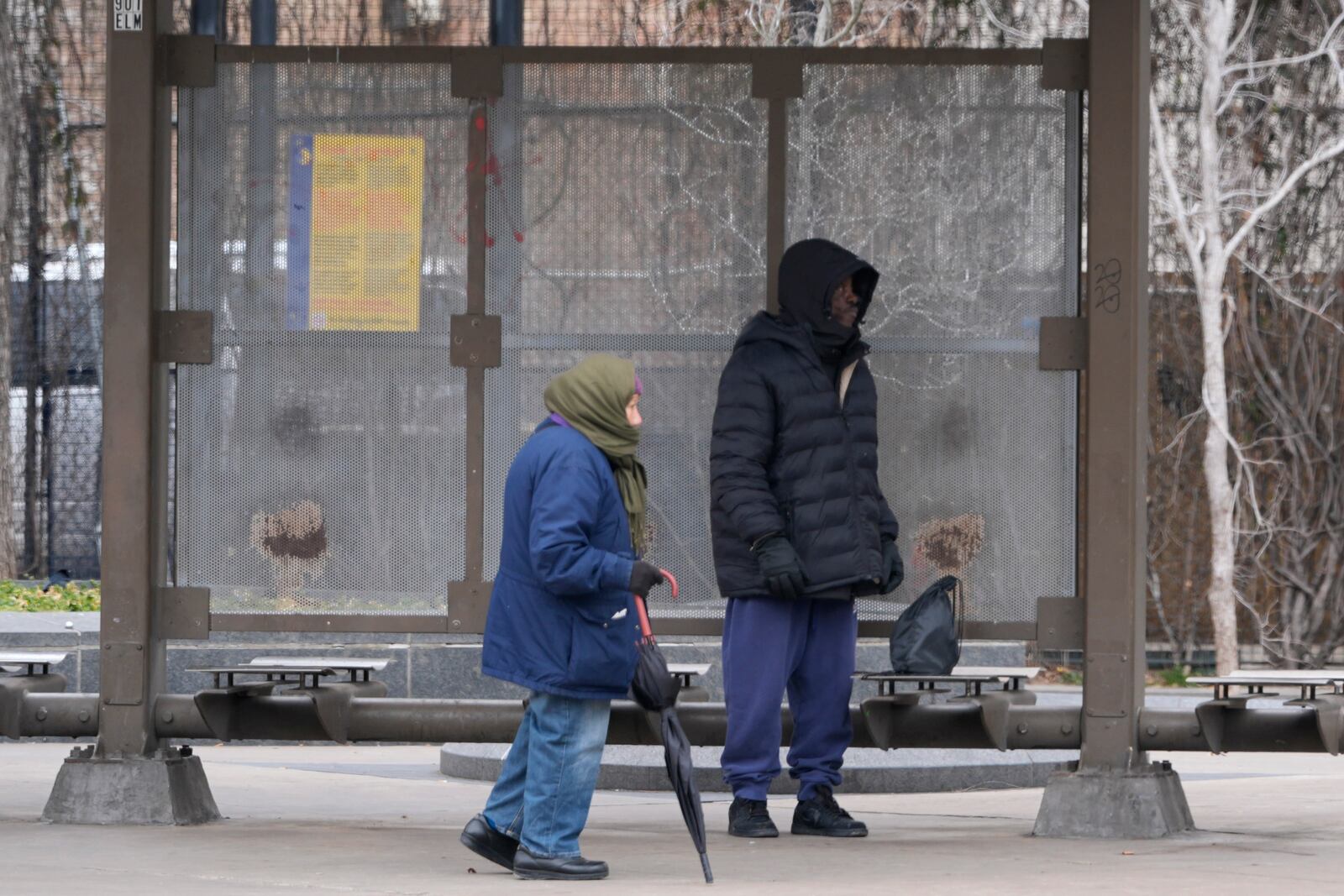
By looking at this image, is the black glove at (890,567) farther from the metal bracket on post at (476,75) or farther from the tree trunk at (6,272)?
the tree trunk at (6,272)

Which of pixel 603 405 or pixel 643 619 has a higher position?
pixel 603 405

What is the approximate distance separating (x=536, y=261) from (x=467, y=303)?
28cm

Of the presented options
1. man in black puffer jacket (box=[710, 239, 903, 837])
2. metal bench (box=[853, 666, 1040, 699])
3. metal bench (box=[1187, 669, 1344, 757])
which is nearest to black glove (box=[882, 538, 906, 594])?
man in black puffer jacket (box=[710, 239, 903, 837])

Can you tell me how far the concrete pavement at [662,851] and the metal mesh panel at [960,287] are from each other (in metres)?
1.03

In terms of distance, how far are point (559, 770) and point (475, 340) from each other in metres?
1.87

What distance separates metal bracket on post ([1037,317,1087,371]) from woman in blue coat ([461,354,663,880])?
1.81m

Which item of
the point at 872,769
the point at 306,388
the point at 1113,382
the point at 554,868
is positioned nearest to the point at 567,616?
the point at 554,868

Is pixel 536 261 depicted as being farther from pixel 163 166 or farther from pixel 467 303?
pixel 163 166

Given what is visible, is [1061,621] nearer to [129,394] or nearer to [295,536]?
[295,536]

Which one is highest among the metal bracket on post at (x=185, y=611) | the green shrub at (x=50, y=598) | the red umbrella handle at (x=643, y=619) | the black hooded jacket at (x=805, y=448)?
the black hooded jacket at (x=805, y=448)

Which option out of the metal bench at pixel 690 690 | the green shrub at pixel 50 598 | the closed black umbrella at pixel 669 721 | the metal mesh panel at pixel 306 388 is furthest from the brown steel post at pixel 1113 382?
the green shrub at pixel 50 598

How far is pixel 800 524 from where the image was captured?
7.02m

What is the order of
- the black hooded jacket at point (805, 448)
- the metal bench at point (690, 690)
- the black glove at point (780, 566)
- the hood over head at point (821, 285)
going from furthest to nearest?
the metal bench at point (690, 690) → the hood over head at point (821, 285) → the black hooded jacket at point (805, 448) → the black glove at point (780, 566)

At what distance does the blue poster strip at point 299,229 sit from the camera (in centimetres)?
749
